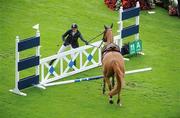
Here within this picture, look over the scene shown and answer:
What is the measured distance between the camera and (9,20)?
90.4ft

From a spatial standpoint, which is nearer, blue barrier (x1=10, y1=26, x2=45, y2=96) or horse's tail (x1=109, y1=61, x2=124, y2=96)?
horse's tail (x1=109, y1=61, x2=124, y2=96)

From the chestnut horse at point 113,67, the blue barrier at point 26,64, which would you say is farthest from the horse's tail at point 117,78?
the blue barrier at point 26,64

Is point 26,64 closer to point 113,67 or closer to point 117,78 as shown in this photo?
point 113,67

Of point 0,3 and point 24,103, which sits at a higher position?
point 0,3

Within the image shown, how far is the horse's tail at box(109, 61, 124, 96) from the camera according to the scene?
739 inches

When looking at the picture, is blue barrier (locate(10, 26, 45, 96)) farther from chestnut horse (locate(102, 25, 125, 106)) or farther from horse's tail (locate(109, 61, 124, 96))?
horse's tail (locate(109, 61, 124, 96))

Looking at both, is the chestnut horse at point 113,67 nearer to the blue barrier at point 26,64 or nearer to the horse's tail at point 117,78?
the horse's tail at point 117,78

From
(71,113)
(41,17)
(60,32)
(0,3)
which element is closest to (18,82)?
(71,113)

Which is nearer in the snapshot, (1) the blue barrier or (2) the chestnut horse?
(2) the chestnut horse

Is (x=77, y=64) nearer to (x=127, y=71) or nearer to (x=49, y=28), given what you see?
(x=127, y=71)

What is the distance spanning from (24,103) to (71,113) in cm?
165

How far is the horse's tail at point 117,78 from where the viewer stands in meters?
18.8

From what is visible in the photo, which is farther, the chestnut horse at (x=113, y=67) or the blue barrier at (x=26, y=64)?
the blue barrier at (x=26, y=64)

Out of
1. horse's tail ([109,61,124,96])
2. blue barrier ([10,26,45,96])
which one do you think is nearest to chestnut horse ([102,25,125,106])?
horse's tail ([109,61,124,96])
